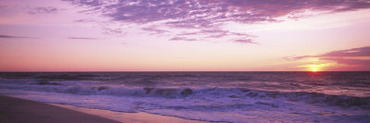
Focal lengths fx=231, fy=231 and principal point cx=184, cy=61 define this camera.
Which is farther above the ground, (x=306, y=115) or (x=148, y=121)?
(x=148, y=121)

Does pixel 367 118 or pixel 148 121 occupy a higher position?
pixel 148 121

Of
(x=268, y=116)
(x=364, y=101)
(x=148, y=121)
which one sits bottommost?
(x=364, y=101)

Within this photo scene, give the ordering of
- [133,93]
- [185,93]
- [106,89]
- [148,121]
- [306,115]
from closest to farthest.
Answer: [148,121] → [306,115] → [185,93] → [133,93] → [106,89]

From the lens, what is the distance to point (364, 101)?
41.0 ft

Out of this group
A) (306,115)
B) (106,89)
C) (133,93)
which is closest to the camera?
(306,115)

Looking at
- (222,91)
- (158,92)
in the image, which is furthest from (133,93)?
(222,91)

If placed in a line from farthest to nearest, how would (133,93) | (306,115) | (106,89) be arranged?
1. (106,89)
2. (133,93)
3. (306,115)

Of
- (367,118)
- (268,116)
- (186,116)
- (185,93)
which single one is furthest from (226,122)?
(185,93)

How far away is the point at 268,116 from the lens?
8.75m

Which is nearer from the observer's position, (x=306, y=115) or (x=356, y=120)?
(x=356, y=120)

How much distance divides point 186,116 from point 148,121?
1704mm

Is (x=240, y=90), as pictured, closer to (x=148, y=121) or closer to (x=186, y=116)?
(x=186, y=116)

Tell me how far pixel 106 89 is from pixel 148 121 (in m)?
13.9

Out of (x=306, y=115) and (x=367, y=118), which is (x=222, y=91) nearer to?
(x=306, y=115)
